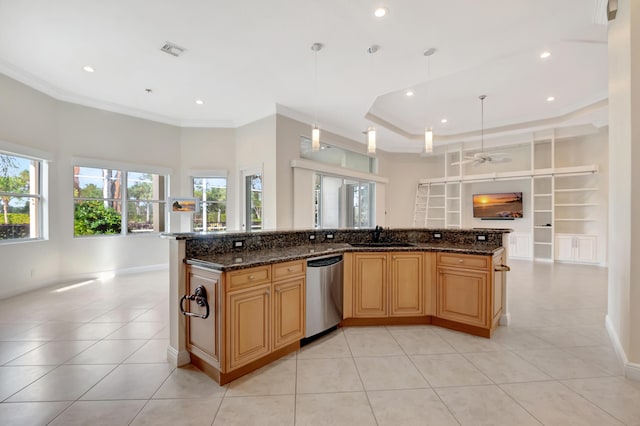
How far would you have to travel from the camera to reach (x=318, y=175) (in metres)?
6.29

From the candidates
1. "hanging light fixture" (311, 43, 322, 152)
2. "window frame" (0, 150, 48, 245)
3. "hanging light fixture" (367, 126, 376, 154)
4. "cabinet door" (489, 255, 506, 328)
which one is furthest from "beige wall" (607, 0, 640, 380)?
"window frame" (0, 150, 48, 245)

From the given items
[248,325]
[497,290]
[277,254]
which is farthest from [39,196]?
[497,290]

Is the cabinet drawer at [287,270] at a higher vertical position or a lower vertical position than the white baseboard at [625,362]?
higher

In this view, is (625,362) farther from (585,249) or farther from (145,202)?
(145,202)

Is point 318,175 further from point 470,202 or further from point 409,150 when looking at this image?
point 470,202

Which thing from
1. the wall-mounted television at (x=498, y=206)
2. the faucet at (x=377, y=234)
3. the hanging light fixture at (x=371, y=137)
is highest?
the hanging light fixture at (x=371, y=137)

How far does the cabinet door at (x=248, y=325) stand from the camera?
2029 millimetres

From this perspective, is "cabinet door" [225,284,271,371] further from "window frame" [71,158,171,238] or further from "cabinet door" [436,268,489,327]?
"window frame" [71,158,171,238]

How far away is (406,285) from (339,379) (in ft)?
4.48

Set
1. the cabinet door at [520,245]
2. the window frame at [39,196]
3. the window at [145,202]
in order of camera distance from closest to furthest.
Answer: the window frame at [39,196] < the window at [145,202] < the cabinet door at [520,245]

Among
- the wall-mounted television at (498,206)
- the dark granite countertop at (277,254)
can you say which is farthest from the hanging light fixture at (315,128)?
the wall-mounted television at (498,206)

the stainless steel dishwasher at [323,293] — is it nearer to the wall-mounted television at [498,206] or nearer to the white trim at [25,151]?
the white trim at [25,151]

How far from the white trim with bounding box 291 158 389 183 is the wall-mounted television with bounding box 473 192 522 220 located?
9.29ft

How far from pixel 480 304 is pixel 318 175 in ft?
14.0
